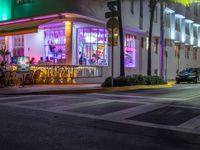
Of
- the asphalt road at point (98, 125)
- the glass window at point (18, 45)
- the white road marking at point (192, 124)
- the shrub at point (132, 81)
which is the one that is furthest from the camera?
the glass window at point (18, 45)

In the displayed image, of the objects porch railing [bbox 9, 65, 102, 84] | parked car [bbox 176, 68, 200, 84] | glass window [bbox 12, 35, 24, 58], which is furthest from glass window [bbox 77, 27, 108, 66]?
parked car [bbox 176, 68, 200, 84]

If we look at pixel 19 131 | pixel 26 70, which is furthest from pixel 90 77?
pixel 19 131

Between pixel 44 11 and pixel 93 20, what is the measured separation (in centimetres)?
352

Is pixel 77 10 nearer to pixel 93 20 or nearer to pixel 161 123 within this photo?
pixel 93 20

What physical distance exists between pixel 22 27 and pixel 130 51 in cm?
1054

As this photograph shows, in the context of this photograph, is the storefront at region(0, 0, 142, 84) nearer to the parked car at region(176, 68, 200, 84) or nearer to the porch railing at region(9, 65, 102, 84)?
the porch railing at region(9, 65, 102, 84)

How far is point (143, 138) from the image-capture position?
821cm

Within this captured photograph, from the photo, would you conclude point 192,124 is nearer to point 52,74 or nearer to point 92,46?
point 52,74

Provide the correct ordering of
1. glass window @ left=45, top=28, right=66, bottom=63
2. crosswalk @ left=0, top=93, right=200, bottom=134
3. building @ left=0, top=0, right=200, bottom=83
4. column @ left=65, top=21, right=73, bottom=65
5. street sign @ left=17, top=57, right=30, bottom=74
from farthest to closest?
1. glass window @ left=45, top=28, right=66, bottom=63
2. column @ left=65, top=21, right=73, bottom=65
3. building @ left=0, top=0, right=200, bottom=83
4. street sign @ left=17, top=57, right=30, bottom=74
5. crosswalk @ left=0, top=93, right=200, bottom=134

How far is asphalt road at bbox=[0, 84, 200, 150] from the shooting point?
7.54 m

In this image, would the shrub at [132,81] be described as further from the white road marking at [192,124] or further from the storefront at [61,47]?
the white road marking at [192,124]

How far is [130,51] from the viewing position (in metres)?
33.2

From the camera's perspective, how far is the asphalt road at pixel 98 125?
7.54m

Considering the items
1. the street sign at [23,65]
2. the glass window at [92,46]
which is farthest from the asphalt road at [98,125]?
the glass window at [92,46]
